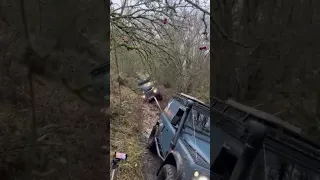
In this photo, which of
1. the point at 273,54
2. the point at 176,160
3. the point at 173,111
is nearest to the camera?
the point at 273,54

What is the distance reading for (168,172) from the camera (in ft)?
5.72

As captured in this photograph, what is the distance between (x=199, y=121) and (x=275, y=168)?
866 millimetres

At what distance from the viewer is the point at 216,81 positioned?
3.07ft

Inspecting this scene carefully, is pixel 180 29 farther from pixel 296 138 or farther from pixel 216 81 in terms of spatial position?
pixel 296 138

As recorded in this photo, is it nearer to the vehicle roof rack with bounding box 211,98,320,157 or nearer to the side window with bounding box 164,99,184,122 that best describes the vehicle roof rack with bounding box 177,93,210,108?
the side window with bounding box 164,99,184,122

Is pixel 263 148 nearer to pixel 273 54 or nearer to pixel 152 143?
pixel 273 54

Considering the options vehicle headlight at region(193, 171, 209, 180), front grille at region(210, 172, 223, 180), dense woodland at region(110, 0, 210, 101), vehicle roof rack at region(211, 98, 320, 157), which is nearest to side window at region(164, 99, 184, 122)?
dense woodland at region(110, 0, 210, 101)

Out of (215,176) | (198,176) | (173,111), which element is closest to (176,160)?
(198,176)

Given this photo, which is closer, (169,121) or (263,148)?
(263,148)

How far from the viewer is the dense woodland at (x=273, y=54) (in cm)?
85

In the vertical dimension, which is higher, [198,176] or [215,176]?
[215,176]

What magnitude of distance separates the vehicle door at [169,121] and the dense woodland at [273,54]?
1.13 m

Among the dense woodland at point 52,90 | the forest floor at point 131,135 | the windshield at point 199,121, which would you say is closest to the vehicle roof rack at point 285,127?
the dense woodland at point 52,90

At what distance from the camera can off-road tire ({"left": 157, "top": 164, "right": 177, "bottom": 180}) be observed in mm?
1698
